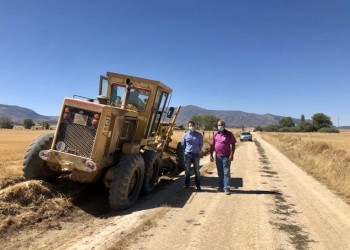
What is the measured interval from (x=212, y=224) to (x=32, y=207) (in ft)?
11.7

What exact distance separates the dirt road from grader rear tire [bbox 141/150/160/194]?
34 centimetres

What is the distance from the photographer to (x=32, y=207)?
7.41 m

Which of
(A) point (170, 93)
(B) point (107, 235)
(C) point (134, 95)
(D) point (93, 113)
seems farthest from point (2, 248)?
(A) point (170, 93)

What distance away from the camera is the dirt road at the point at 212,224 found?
19.8 feet

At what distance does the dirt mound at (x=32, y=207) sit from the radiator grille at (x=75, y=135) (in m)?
1.02

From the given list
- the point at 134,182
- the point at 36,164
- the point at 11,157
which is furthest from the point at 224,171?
the point at 11,157

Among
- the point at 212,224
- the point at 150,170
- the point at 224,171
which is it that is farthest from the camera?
the point at 224,171

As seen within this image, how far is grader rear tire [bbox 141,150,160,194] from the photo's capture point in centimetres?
997

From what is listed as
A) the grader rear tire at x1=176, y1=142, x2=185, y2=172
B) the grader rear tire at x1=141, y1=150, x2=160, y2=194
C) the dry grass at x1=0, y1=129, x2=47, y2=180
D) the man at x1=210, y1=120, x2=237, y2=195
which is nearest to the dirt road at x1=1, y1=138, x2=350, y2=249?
the grader rear tire at x1=141, y1=150, x2=160, y2=194

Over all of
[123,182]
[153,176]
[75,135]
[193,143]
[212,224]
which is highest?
[75,135]

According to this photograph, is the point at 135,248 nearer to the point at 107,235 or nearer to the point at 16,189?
the point at 107,235

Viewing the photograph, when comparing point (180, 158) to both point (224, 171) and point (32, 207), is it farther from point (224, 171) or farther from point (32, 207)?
point (32, 207)

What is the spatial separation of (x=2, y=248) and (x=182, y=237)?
287 cm

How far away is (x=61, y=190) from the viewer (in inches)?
348
